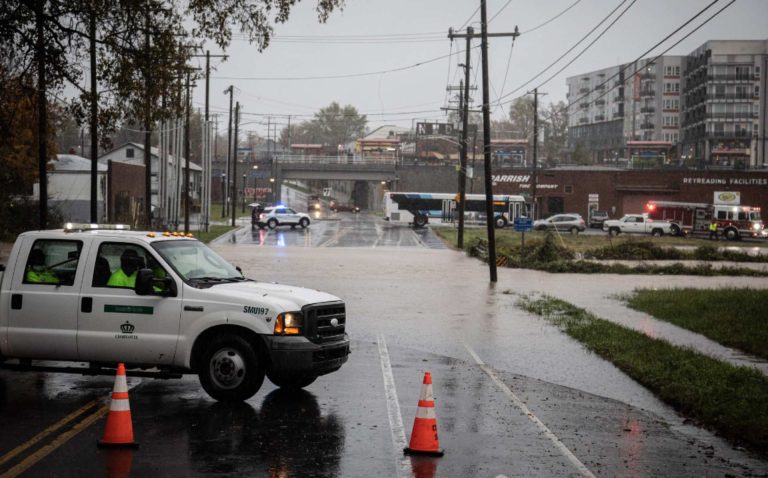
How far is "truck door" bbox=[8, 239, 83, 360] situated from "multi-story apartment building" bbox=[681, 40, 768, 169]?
127035 mm

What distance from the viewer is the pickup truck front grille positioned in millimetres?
11914

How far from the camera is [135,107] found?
21484 millimetres

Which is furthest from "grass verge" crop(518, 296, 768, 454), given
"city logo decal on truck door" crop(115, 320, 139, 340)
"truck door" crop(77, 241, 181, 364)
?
"city logo decal on truck door" crop(115, 320, 139, 340)

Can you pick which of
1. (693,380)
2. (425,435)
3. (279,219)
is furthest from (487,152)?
(279,219)

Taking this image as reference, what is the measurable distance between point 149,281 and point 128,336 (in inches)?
29.6

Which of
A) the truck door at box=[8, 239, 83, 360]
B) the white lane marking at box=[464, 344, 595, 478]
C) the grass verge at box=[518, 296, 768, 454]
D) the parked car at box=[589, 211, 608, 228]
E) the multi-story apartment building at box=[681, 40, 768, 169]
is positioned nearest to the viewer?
the white lane marking at box=[464, 344, 595, 478]

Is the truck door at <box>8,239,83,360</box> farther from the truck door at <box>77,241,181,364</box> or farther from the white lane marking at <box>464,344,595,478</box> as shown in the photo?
the white lane marking at <box>464,344,595,478</box>

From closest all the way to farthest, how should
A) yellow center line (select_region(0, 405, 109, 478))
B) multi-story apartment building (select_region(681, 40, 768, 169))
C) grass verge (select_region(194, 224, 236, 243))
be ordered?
yellow center line (select_region(0, 405, 109, 478))
grass verge (select_region(194, 224, 236, 243))
multi-story apartment building (select_region(681, 40, 768, 169))

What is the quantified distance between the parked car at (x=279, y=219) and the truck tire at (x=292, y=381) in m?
61.9

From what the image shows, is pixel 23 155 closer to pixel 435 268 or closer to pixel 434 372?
pixel 435 268

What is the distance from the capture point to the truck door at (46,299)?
12195 millimetres

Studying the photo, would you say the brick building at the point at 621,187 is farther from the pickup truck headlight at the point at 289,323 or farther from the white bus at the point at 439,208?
the pickup truck headlight at the point at 289,323

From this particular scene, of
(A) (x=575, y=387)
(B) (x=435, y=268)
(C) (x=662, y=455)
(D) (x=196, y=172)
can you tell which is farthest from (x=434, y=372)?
(D) (x=196, y=172)

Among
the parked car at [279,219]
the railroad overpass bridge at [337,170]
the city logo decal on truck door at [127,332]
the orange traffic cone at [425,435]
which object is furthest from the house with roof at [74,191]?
the railroad overpass bridge at [337,170]
